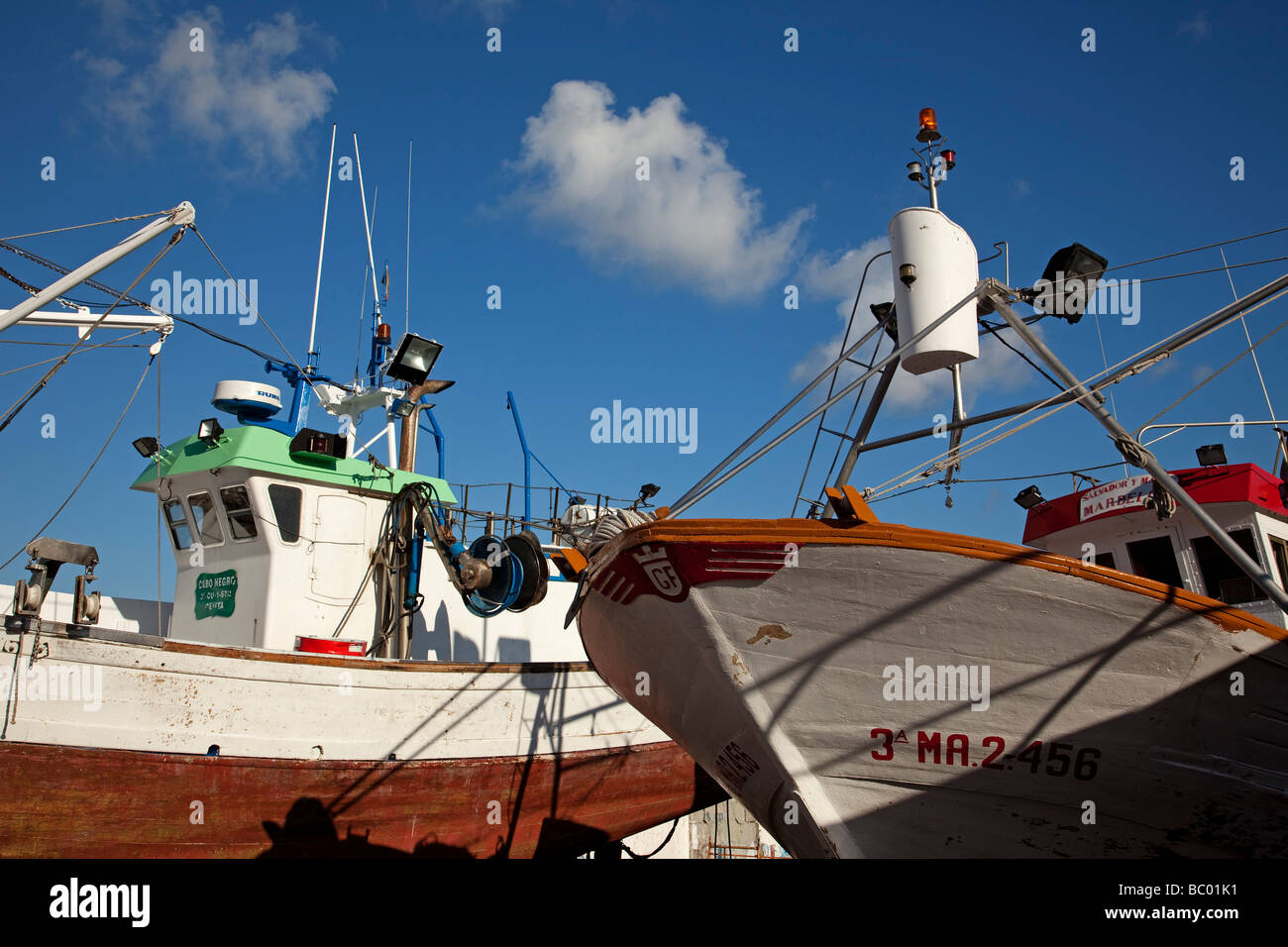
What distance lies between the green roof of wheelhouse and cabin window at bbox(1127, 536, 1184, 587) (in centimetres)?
990

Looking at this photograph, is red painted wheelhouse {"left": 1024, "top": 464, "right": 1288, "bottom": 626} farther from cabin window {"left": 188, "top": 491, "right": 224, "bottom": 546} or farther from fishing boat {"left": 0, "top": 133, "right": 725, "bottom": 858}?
cabin window {"left": 188, "top": 491, "right": 224, "bottom": 546}

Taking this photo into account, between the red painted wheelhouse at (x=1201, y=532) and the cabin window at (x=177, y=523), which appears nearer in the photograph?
the red painted wheelhouse at (x=1201, y=532)

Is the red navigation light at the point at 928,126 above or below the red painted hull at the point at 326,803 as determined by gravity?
above

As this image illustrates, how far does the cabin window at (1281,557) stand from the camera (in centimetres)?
901

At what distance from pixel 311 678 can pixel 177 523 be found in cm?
483

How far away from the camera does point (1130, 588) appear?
5.28 meters

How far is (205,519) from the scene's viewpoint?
1299 cm

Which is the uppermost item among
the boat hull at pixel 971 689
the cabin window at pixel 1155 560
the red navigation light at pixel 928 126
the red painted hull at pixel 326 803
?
the red navigation light at pixel 928 126

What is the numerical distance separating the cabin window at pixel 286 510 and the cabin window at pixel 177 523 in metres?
1.86

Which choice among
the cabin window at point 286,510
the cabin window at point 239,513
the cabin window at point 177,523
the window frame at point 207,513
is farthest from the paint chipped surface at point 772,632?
the cabin window at point 177,523

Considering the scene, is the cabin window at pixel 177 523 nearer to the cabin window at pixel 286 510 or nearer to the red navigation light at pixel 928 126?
the cabin window at pixel 286 510

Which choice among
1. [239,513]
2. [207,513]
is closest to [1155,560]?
[239,513]
